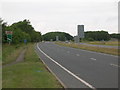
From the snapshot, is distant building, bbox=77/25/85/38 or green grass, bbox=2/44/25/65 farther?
distant building, bbox=77/25/85/38

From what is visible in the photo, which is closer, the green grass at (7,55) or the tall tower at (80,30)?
the green grass at (7,55)

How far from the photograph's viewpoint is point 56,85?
520 inches

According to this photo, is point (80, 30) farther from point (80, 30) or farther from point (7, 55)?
point (7, 55)

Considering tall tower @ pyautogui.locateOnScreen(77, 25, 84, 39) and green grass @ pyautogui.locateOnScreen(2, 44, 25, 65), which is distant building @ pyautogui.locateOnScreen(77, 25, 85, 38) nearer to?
tall tower @ pyautogui.locateOnScreen(77, 25, 84, 39)

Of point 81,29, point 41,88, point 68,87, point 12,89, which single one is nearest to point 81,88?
point 68,87

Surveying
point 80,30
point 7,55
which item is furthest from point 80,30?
point 7,55

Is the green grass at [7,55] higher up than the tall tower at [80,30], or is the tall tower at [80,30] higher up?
the tall tower at [80,30]

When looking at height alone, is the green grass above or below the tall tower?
below

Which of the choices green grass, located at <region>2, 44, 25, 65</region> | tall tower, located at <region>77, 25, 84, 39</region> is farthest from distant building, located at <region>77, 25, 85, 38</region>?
green grass, located at <region>2, 44, 25, 65</region>

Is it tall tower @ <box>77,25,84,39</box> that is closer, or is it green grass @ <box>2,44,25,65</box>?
green grass @ <box>2,44,25,65</box>

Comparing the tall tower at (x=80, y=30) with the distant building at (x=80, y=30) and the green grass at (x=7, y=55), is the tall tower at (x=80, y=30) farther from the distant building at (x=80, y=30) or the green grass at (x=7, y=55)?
the green grass at (x=7, y=55)

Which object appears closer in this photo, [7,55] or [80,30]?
[7,55]

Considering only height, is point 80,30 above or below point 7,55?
above

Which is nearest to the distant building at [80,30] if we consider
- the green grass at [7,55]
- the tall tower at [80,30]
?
the tall tower at [80,30]
